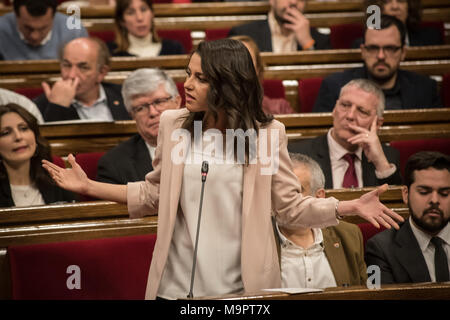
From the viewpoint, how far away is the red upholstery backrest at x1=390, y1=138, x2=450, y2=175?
1202mm

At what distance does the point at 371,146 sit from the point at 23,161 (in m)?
0.51

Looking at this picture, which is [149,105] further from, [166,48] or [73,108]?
[166,48]

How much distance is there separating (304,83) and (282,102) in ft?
0.27

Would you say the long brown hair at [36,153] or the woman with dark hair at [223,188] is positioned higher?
the long brown hair at [36,153]

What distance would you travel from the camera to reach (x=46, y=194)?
42.6 inches

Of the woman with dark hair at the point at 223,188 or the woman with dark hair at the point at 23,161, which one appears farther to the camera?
the woman with dark hair at the point at 23,161

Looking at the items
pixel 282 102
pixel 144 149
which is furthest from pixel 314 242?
pixel 282 102

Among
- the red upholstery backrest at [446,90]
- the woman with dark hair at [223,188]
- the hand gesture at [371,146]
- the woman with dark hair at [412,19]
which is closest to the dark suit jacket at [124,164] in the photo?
the hand gesture at [371,146]

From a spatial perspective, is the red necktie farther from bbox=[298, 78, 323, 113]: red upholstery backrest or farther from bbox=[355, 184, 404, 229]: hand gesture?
bbox=[355, 184, 404, 229]: hand gesture

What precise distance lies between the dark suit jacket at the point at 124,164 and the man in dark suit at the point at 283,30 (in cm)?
54

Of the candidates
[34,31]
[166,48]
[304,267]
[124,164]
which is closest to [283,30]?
[166,48]

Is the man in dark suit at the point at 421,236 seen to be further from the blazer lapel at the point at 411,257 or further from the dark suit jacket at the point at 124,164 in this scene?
the dark suit jacket at the point at 124,164

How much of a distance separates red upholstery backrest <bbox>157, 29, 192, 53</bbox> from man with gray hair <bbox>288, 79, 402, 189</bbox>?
0.58 m

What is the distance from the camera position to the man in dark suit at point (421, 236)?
907 millimetres
